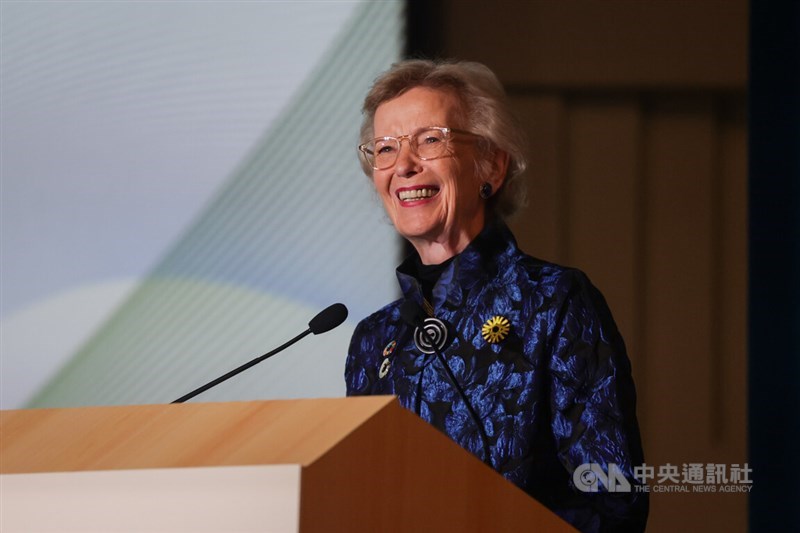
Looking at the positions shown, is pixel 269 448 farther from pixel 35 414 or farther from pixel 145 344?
pixel 145 344

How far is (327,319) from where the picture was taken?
185cm

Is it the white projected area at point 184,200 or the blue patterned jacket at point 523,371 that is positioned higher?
the white projected area at point 184,200

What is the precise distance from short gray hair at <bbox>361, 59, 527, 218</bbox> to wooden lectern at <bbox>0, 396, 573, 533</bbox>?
1465 millimetres

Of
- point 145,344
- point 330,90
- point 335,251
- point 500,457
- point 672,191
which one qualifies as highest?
point 330,90

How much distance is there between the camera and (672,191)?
318 centimetres

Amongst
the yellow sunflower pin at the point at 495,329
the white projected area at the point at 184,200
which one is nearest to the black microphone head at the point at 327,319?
the yellow sunflower pin at the point at 495,329

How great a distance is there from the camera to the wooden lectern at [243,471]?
0.78 m

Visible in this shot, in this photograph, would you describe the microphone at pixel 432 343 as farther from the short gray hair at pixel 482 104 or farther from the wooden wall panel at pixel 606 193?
the wooden wall panel at pixel 606 193

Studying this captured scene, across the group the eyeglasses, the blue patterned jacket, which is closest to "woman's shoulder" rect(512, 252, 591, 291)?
the blue patterned jacket

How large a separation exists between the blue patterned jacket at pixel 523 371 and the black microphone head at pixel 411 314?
0.04 metres

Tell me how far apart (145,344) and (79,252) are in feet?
1.13

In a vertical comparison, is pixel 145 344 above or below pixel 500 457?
above

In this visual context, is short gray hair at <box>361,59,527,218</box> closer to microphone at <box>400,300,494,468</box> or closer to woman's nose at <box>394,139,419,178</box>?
woman's nose at <box>394,139,419,178</box>

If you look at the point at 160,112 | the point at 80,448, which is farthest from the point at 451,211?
the point at 80,448
